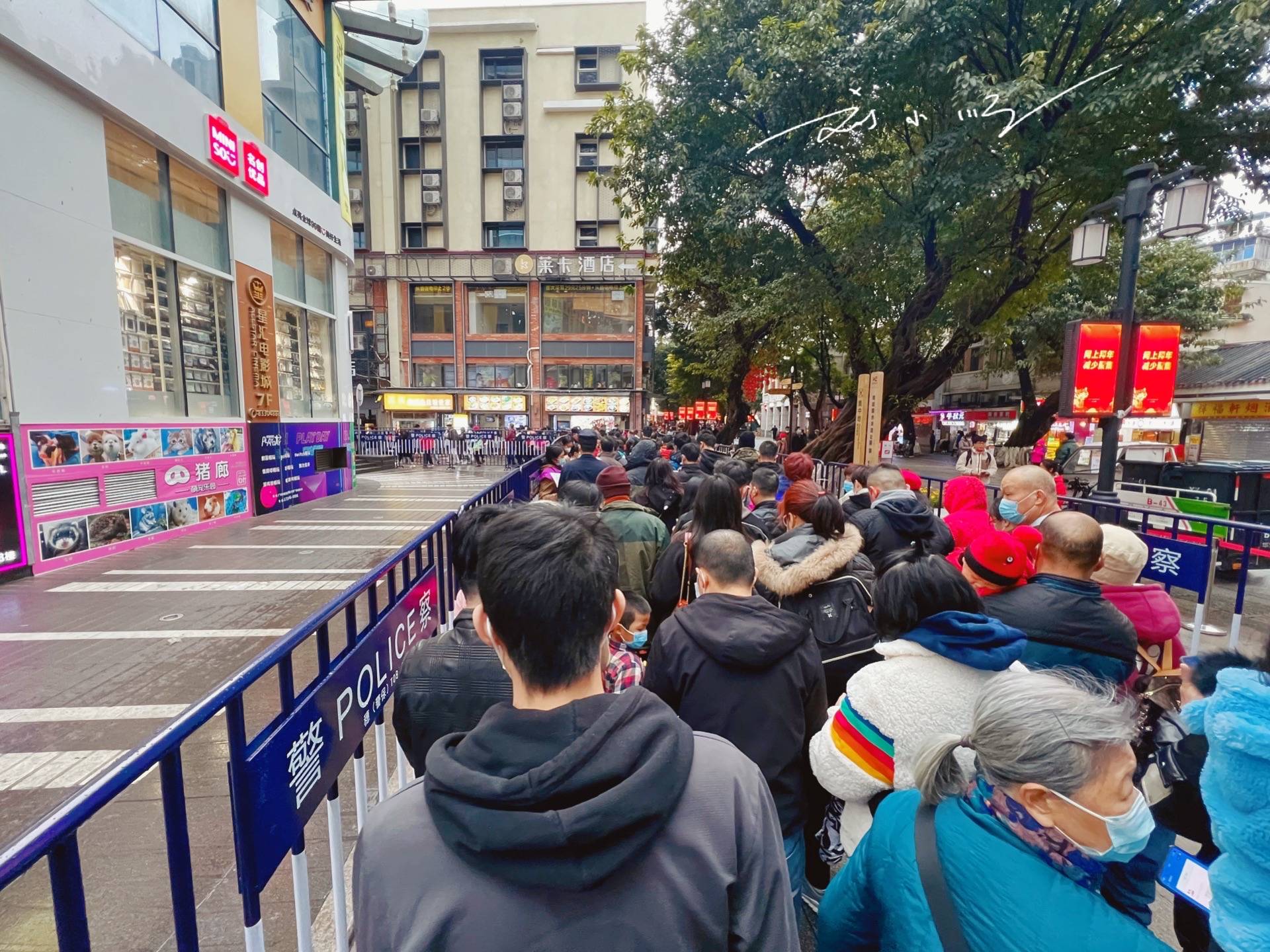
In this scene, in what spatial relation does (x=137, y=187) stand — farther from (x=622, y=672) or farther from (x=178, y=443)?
(x=622, y=672)

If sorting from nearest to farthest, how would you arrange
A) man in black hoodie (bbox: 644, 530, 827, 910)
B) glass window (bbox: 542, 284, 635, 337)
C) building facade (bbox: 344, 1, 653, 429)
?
man in black hoodie (bbox: 644, 530, 827, 910)
building facade (bbox: 344, 1, 653, 429)
glass window (bbox: 542, 284, 635, 337)

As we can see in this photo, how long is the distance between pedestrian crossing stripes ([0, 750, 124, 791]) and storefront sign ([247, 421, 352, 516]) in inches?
321

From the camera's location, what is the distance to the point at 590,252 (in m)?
32.9

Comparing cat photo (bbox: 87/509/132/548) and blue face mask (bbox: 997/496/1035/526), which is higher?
blue face mask (bbox: 997/496/1035/526)

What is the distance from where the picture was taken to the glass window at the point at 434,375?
3434cm

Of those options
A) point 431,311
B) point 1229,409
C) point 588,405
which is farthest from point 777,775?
point 431,311

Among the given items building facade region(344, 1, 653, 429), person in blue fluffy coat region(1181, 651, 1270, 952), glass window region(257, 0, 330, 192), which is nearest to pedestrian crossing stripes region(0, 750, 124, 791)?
person in blue fluffy coat region(1181, 651, 1270, 952)

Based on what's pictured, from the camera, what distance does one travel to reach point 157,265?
8773 millimetres

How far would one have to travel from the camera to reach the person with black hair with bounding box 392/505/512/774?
5.75 feet

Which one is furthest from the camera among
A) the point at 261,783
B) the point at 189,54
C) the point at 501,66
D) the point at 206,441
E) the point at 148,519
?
the point at 501,66

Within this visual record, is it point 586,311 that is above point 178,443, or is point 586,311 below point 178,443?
above

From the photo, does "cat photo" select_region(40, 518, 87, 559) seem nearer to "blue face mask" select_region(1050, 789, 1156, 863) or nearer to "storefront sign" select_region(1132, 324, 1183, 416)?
"blue face mask" select_region(1050, 789, 1156, 863)

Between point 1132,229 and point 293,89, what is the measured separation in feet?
47.6

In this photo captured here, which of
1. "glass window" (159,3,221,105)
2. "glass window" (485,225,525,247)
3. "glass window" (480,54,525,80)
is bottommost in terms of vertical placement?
"glass window" (159,3,221,105)
